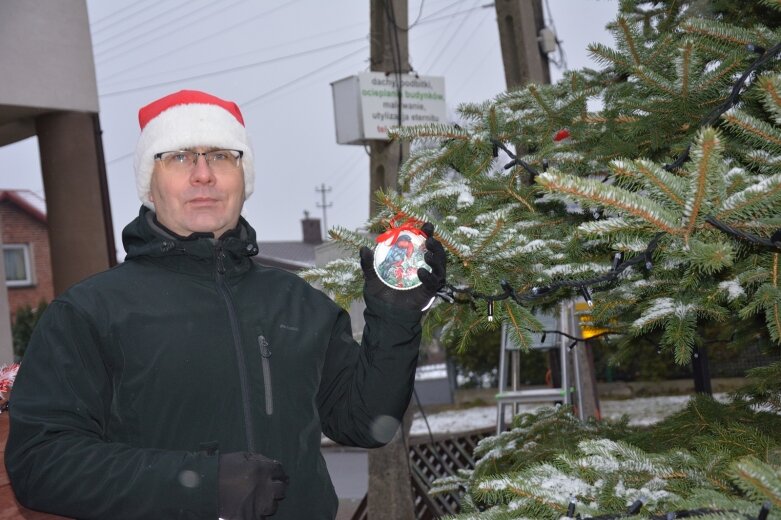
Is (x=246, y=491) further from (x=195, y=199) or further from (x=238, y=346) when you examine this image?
(x=195, y=199)

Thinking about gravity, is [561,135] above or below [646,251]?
above

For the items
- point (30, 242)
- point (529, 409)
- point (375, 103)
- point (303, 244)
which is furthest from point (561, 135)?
point (303, 244)

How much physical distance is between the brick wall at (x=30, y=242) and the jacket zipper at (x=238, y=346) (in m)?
31.6

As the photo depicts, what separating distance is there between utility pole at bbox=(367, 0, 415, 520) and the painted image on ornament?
14.4 ft

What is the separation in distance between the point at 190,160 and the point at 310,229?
5485cm

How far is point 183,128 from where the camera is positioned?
84.0 inches

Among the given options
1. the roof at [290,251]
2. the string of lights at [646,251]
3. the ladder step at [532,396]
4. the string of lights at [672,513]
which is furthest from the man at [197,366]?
the roof at [290,251]

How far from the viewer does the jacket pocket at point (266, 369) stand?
6.44ft

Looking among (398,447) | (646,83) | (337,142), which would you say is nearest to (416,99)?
(337,142)

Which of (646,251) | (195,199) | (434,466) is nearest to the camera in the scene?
(646,251)

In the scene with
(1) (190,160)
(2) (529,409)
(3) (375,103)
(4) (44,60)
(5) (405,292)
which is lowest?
(2) (529,409)

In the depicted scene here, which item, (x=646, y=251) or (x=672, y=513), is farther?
(x=646, y=251)

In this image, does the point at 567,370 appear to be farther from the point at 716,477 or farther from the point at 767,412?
the point at 716,477

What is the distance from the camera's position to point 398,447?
6484mm
